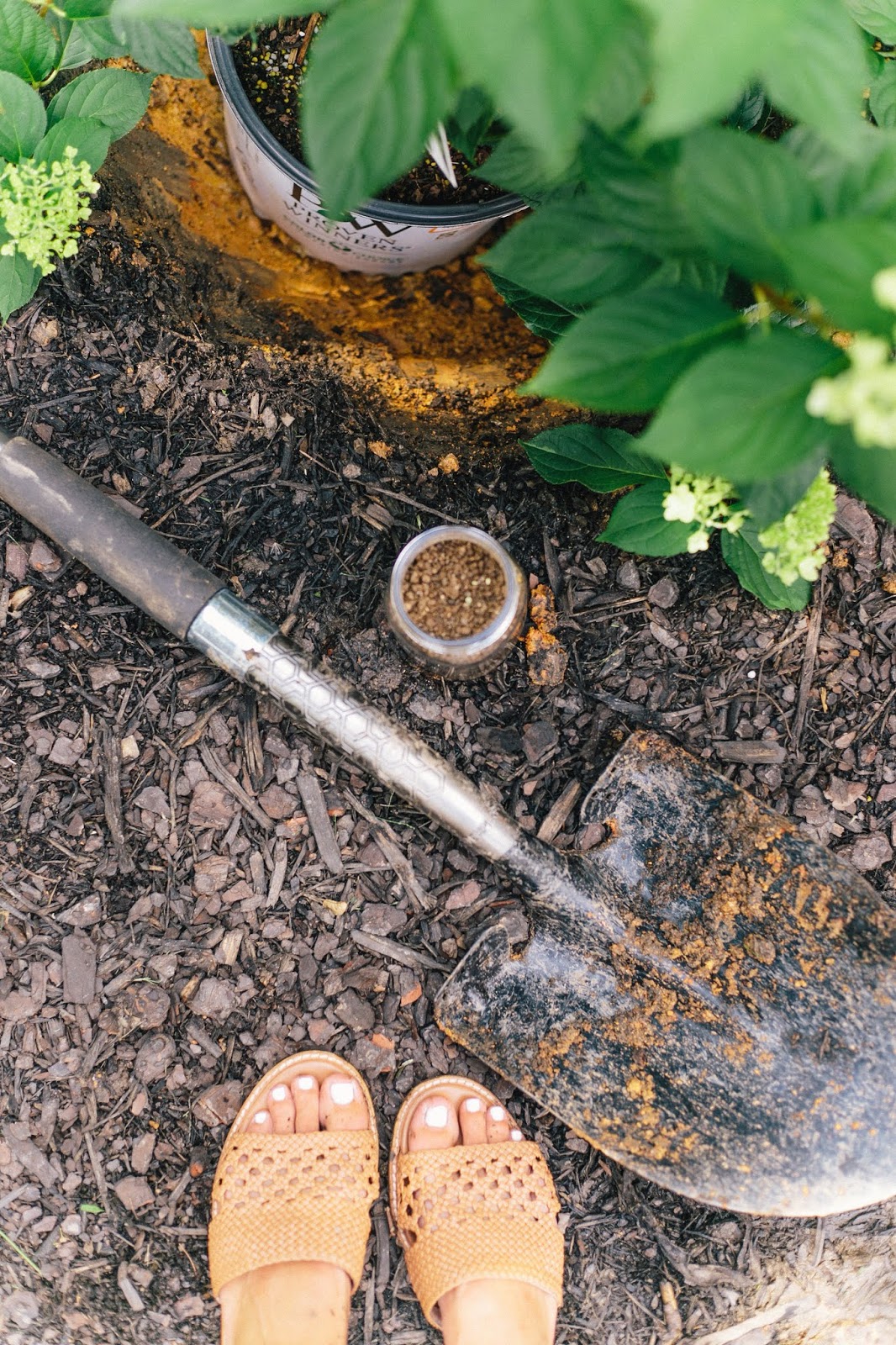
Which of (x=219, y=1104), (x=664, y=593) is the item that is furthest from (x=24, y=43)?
(x=219, y=1104)

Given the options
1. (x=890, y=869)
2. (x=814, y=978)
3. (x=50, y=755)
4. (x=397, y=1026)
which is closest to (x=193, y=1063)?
(x=397, y=1026)

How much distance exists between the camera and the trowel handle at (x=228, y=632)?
1580mm

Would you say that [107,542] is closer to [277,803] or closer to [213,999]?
[277,803]

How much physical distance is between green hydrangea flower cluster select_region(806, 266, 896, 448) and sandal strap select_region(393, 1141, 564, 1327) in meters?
1.57

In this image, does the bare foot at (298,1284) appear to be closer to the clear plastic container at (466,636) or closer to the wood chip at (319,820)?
the wood chip at (319,820)

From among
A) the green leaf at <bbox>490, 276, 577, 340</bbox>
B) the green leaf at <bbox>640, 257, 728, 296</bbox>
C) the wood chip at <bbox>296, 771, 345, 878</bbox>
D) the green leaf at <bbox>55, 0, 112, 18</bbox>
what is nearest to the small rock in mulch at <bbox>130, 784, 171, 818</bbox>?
the wood chip at <bbox>296, 771, 345, 878</bbox>

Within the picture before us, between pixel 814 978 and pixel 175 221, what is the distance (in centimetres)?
187

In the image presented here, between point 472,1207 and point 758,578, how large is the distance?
1.31 m

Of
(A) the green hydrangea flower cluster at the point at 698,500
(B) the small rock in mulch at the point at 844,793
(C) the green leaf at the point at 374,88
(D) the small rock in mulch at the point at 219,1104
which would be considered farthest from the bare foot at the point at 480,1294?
(C) the green leaf at the point at 374,88

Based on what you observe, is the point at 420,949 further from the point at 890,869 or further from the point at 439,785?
the point at 890,869

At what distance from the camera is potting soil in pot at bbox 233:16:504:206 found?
1.44m

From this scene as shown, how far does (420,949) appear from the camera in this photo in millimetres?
1742

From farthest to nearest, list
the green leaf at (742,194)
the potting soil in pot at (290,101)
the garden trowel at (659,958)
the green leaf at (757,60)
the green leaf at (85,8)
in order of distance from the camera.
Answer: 1. the garden trowel at (659,958)
2. the potting soil in pot at (290,101)
3. the green leaf at (85,8)
4. the green leaf at (742,194)
5. the green leaf at (757,60)

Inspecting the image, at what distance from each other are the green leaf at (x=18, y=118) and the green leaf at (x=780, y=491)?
967mm
